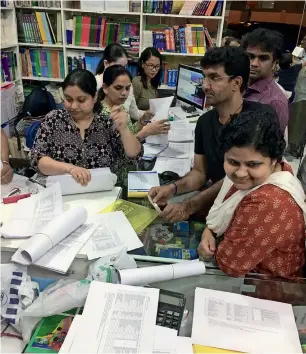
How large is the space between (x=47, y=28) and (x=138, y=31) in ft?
3.48

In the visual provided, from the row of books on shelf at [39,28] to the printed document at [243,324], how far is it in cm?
373

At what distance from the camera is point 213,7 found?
3646 millimetres

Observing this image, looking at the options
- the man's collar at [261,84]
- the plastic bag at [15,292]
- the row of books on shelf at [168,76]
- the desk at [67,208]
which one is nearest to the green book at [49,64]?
the row of books on shelf at [168,76]

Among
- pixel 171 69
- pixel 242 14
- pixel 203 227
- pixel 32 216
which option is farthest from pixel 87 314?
pixel 242 14

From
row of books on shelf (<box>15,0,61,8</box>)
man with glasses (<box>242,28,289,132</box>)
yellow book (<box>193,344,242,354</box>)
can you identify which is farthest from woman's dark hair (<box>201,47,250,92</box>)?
row of books on shelf (<box>15,0,61,8</box>)

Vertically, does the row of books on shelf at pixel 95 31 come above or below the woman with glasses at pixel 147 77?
above

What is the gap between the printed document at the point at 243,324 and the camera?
2.96 ft

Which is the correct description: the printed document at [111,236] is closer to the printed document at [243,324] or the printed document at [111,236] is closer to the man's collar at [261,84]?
the printed document at [243,324]

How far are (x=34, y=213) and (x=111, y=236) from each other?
0.33 metres

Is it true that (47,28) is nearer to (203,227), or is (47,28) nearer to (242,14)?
(242,14)

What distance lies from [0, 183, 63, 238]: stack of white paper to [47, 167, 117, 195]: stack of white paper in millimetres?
38

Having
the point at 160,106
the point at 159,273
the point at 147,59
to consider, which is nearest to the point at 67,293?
the point at 159,273

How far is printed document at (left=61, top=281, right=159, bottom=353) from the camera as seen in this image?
2.78 ft

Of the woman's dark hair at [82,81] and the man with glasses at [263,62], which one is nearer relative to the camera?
the woman's dark hair at [82,81]
